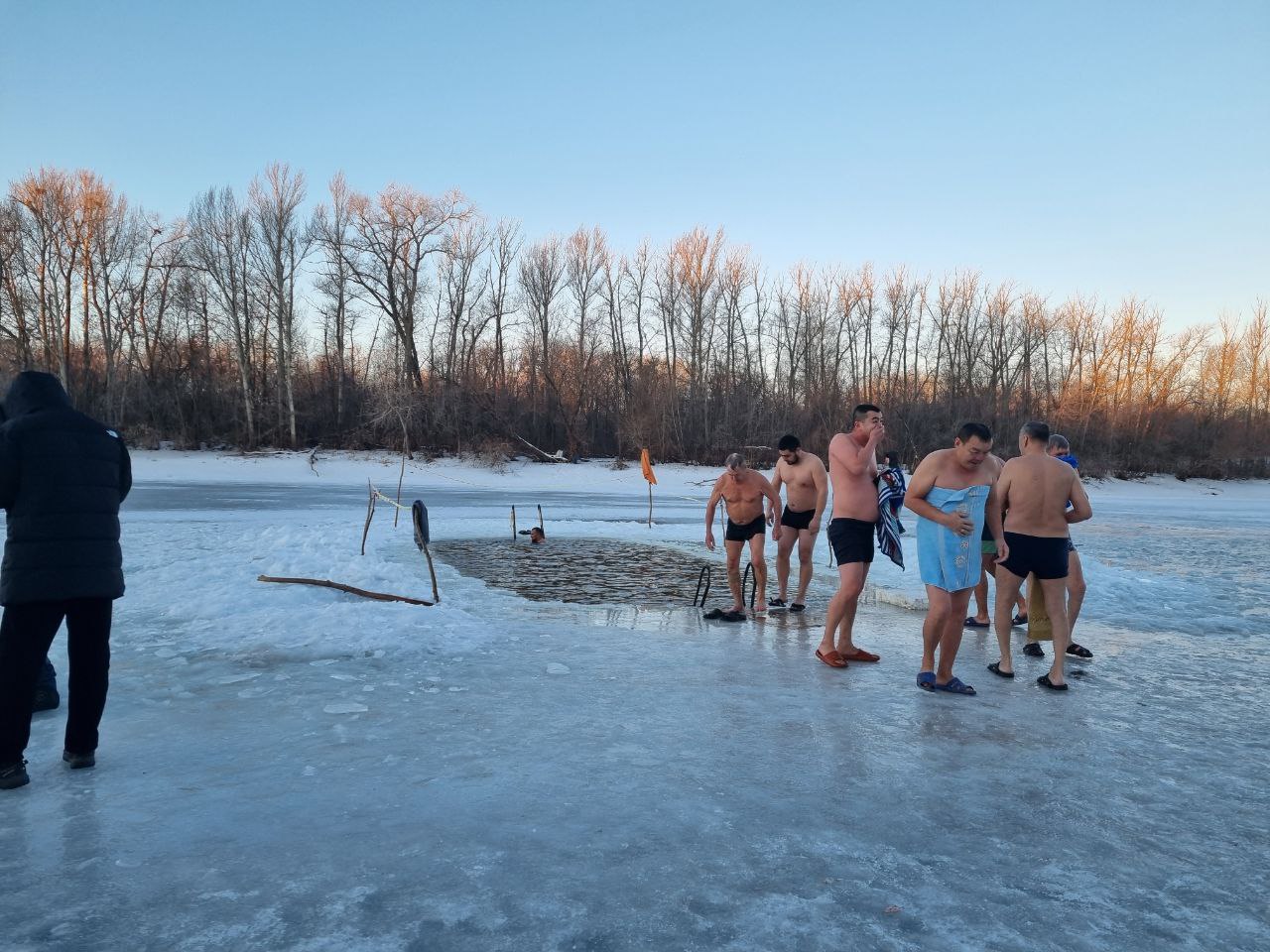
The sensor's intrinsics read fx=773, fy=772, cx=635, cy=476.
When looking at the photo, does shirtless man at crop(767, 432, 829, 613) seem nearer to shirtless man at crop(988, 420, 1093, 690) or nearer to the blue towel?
shirtless man at crop(988, 420, 1093, 690)

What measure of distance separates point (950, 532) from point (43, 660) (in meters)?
5.33

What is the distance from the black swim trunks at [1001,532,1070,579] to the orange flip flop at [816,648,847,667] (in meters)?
1.46

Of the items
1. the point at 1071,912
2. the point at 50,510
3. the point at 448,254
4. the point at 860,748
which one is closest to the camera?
the point at 1071,912

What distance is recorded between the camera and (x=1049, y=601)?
577 cm

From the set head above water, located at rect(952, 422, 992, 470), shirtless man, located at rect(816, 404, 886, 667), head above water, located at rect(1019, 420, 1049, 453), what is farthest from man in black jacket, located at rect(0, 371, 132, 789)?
head above water, located at rect(1019, 420, 1049, 453)

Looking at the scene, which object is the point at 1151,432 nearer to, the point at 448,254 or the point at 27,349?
the point at 448,254

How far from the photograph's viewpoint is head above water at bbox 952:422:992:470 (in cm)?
535

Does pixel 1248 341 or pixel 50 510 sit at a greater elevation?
pixel 1248 341

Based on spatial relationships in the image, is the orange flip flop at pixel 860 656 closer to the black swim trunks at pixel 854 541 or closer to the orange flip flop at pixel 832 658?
the orange flip flop at pixel 832 658

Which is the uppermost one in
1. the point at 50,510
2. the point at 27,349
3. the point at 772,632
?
the point at 27,349

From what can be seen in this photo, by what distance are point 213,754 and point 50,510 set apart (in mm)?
1479

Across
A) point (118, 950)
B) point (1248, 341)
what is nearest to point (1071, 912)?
point (118, 950)

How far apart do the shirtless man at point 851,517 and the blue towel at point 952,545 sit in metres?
0.69

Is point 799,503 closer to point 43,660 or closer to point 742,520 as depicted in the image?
point 742,520
